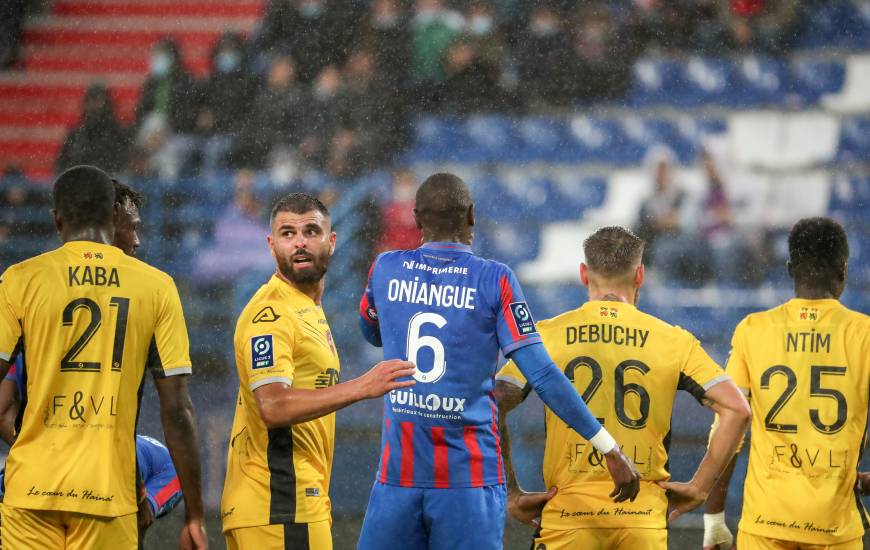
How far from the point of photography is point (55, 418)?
2918 mm

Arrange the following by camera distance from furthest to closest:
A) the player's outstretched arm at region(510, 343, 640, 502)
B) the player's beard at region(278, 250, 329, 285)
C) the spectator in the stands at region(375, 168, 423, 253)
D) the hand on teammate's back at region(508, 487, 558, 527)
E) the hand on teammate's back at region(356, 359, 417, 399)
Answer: the spectator in the stands at region(375, 168, 423, 253) → the player's beard at region(278, 250, 329, 285) → the hand on teammate's back at region(508, 487, 558, 527) → the player's outstretched arm at region(510, 343, 640, 502) → the hand on teammate's back at region(356, 359, 417, 399)

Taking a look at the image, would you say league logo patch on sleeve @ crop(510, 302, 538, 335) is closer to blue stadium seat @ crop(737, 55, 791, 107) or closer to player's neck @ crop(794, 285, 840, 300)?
player's neck @ crop(794, 285, 840, 300)

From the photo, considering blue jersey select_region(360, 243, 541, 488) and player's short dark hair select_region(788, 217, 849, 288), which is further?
player's short dark hair select_region(788, 217, 849, 288)

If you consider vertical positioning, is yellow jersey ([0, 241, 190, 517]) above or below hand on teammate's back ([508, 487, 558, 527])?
above

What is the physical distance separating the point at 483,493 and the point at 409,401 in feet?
1.06

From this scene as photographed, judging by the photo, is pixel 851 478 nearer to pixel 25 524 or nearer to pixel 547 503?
pixel 547 503

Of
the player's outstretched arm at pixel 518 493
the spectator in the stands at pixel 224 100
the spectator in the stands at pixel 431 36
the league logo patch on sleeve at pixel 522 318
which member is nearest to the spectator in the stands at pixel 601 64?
the spectator in the stands at pixel 431 36

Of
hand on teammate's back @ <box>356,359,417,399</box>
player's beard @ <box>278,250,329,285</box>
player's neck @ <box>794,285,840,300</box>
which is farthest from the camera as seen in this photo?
player's neck @ <box>794,285,840,300</box>

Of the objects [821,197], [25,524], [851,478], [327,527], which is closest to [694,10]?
[821,197]

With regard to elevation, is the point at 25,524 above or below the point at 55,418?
below

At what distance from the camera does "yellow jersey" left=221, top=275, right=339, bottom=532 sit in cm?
328

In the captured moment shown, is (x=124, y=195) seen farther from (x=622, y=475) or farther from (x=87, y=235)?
(x=622, y=475)

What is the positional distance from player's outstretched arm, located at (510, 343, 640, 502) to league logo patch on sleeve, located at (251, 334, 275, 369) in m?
0.70

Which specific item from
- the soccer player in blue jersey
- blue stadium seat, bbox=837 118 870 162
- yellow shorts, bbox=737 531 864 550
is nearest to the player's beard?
the soccer player in blue jersey
